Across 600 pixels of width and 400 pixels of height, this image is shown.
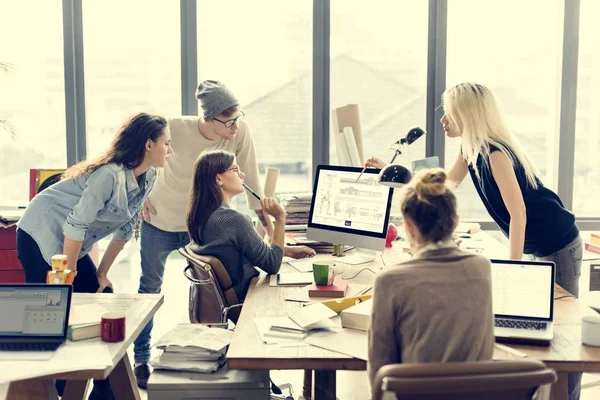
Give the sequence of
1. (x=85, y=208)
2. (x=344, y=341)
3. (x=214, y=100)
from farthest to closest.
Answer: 1. (x=214, y=100)
2. (x=85, y=208)
3. (x=344, y=341)

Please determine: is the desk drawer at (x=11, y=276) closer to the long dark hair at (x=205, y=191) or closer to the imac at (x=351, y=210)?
the long dark hair at (x=205, y=191)

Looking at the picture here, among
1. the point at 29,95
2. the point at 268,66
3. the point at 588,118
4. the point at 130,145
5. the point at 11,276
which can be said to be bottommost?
the point at 11,276

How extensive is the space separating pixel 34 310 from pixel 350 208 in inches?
66.1

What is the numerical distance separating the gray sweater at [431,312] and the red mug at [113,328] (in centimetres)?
83

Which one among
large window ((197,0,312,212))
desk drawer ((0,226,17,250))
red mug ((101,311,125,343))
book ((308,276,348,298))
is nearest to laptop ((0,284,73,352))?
red mug ((101,311,125,343))

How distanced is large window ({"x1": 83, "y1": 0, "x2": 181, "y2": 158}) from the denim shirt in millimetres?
1829

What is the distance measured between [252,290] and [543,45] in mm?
3110

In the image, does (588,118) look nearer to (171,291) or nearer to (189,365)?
(171,291)

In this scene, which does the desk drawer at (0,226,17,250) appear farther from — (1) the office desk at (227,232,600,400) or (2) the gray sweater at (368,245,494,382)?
(2) the gray sweater at (368,245,494,382)

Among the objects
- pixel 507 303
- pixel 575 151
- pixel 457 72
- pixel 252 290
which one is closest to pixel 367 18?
pixel 457 72

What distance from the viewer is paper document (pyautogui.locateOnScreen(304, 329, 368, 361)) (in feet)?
7.29

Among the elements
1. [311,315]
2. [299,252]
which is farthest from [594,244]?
[311,315]

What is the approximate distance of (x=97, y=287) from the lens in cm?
331

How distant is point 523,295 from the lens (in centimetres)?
244
